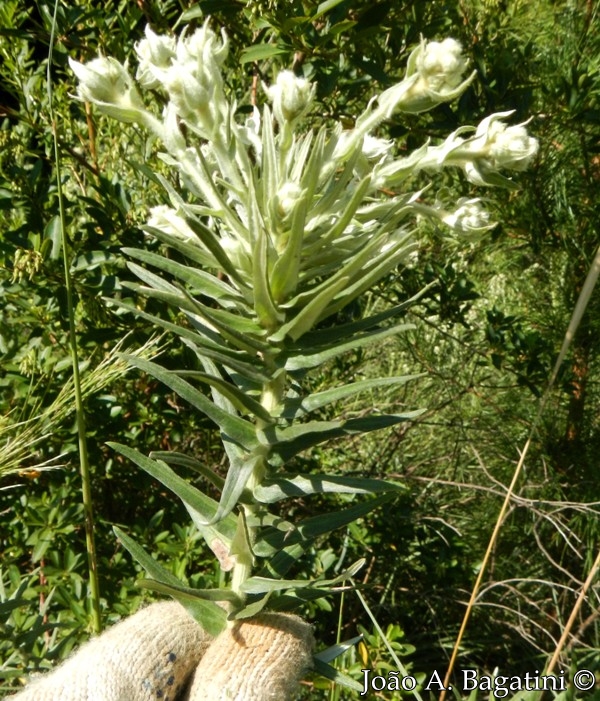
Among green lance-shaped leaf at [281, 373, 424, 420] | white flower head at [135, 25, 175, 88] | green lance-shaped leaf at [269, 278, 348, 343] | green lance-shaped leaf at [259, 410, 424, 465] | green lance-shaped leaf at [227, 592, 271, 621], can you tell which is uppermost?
white flower head at [135, 25, 175, 88]

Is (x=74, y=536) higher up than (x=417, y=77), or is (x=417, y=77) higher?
(x=417, y=77)

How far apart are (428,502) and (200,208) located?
4.46ft

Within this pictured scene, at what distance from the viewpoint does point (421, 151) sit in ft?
2.54

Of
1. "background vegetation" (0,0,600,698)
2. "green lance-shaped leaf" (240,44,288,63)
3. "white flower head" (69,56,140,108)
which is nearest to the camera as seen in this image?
"white flower head" (69,56,140,108)

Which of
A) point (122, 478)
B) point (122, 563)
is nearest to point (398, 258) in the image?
point (122, 563)

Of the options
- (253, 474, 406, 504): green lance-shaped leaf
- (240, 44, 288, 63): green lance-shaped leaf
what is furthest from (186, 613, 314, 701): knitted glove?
(240, 44, 288, 63): green lance-shaped leaf

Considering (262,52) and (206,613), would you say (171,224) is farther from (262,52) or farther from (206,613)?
(262,52)

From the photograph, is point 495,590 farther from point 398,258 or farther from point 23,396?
point 398,258

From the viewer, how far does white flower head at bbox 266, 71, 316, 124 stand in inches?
29.0

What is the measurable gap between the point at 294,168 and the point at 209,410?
25 cm

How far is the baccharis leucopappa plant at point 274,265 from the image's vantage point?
71 centimetres

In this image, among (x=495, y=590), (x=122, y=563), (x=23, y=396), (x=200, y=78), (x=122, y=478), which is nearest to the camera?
(x=200, y=78)

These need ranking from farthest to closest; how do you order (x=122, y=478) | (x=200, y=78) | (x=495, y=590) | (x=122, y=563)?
(x=495, y=590) < (x=122, y=478) < (x=122, y=563) < (x=200, y=78)

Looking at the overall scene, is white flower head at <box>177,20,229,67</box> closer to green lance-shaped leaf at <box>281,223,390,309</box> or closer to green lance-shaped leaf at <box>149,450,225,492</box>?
green lance-shaped leaf at <box>281,223,390,309</box>
